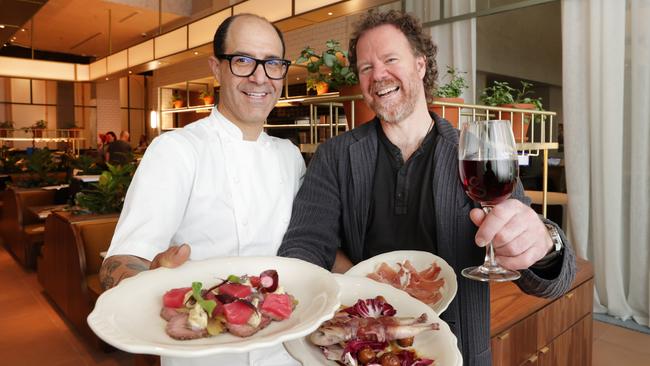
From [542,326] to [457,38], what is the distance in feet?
11.3

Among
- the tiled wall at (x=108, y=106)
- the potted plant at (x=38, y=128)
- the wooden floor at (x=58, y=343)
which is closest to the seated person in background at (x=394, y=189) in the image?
the wooden floor at (x=58, y=343)

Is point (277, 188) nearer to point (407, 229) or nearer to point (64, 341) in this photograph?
point (407, 229)

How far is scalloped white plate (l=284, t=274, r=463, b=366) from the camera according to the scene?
0.72m

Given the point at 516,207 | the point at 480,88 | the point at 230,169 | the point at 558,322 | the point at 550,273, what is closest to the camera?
the point at 516,207

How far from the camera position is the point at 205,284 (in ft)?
2.93

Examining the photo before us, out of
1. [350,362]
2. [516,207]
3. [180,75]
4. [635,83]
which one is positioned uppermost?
[180,75]

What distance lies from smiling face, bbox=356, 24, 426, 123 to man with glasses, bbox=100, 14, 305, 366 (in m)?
0.29

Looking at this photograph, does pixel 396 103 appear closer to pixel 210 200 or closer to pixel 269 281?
pixel 210 200

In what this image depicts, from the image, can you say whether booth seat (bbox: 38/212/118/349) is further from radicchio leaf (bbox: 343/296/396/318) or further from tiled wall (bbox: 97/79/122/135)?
tiled wall (bbox: 97/79/122/135)

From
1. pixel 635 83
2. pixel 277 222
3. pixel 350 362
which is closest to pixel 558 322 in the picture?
pixel 277 222

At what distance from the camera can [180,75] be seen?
10477 mm

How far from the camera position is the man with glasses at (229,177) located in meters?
1.39

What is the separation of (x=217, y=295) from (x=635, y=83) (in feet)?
13.1

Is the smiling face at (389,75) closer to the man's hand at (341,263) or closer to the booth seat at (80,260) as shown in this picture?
the man's hand at (341,263)
